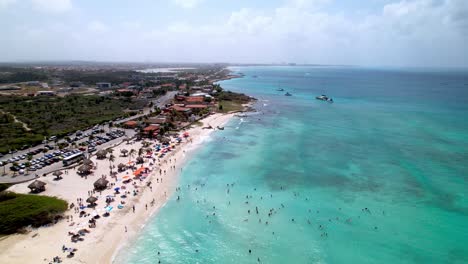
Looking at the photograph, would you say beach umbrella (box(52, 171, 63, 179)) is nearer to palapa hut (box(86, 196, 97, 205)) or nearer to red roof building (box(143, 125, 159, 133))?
palapa hut (box(86, 196, 97, 205))

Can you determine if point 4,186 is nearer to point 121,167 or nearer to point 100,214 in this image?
point 121,167

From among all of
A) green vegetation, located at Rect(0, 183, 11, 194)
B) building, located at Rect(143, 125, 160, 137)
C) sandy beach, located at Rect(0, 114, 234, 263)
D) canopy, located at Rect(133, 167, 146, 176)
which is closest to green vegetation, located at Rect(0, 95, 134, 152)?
green vegetation, located at Rect(0, 183, 11, 194)

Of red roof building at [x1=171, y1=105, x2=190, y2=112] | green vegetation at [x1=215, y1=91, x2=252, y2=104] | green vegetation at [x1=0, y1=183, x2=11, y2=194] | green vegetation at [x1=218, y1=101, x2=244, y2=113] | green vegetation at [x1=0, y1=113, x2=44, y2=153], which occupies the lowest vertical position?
green vegetation at [x1=0, y1=183, x2=11, y2=194]

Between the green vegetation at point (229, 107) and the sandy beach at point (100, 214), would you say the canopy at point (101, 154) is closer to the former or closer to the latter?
the sandy beach at point (100, 214)

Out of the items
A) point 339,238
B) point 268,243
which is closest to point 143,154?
point 268,243

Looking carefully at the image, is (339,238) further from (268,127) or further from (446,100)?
(446,100)

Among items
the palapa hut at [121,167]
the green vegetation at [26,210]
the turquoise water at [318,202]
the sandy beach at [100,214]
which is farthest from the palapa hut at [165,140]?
the green vegetation at [26,210]

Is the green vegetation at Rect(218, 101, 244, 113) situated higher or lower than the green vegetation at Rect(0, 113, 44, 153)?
higher
